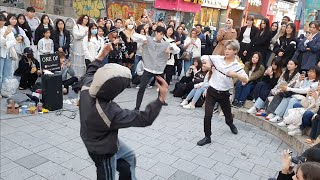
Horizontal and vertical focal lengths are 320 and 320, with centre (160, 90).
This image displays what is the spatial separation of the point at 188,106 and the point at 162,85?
4.89 meters

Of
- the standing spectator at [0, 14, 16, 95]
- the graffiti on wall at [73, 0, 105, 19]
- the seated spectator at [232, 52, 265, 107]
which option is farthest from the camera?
the graffiti on wall at [73, 0, 105, 19]

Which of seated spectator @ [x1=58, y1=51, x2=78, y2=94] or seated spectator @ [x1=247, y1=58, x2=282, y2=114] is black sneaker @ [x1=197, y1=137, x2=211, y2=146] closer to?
seated spectator @ [x1=247, y1=58, x2=282, y2=114]

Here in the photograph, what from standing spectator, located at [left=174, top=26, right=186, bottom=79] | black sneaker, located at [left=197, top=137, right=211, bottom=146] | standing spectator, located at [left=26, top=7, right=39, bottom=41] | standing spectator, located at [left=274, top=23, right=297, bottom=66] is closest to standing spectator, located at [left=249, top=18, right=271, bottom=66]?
standing spectator, located at [left=274, top=23, right=297, bottom=66]

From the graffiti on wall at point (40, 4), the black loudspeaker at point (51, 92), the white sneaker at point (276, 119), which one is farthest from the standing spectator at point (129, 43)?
the graffiti on wall at point (40, 4)

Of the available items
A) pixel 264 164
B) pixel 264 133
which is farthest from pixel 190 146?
pixel 264 133

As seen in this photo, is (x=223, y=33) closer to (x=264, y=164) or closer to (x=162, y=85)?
(x=264, y=164)

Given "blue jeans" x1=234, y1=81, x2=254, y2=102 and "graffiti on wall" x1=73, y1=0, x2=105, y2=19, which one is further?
"graffiti on wall" x1=73, y1=0, x2=105, y2=19

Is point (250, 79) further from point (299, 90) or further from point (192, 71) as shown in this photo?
point (192, 71)

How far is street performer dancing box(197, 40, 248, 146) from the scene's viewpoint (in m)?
5.02

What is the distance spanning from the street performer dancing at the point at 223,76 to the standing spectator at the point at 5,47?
4020 millimetres

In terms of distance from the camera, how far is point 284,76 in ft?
22.3

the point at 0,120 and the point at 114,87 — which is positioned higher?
the point at 114,87

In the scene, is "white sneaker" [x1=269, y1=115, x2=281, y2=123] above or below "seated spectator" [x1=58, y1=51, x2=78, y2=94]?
below

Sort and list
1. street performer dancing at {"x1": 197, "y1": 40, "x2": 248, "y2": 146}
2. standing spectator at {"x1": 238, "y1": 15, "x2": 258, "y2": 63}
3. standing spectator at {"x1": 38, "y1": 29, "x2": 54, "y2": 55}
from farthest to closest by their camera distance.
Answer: standing spectator at {"x1": 238, "y1": 15, "x2": 258, "y2": 63} < standing spectator at {"x1": 38, "y1": 29, "x2": 54, "y2": 55} < street performer dancing at {"x1": 197, "y1": 40, "x2": 248, "y2": 146}
